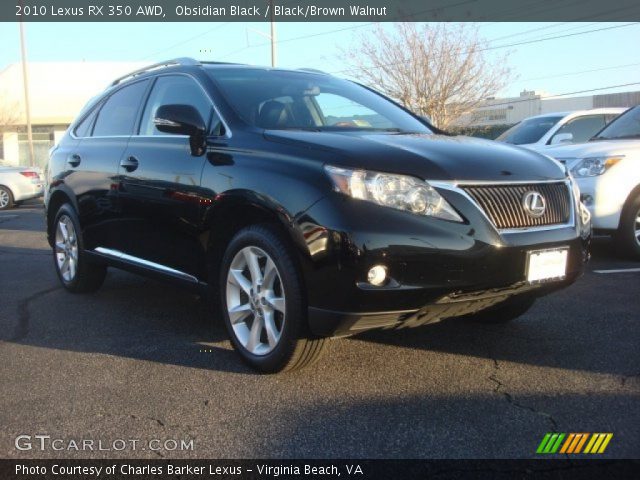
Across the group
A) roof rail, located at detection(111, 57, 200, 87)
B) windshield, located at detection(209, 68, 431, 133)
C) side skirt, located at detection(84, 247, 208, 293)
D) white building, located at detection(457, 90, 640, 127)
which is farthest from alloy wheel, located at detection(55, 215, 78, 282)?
white building, located at detection(457, 90, 640, 127)

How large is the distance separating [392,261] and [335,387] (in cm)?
83

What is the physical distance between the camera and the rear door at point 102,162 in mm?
5027

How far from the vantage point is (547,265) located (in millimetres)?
3482

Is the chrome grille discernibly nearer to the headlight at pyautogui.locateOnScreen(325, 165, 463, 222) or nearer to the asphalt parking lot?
the headlight at pyautogui.locateOnScreen(325, 165, 463, 222)

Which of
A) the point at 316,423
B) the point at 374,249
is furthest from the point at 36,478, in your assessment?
the point at 374,249

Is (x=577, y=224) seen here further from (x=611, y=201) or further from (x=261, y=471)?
(x=611, y=201)

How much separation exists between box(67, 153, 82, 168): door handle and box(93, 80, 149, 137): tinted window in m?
0.25

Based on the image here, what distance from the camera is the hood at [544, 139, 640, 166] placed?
685 centimetres

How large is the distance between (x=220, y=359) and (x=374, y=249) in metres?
1.44

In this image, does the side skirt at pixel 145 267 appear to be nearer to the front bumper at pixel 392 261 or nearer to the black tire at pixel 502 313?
the front bumper at pixel 392 261

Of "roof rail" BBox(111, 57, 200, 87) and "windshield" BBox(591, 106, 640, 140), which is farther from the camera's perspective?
"windshield" BBox(591, 106, 640, 140)

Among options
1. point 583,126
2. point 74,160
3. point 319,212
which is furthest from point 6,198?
point 319,212

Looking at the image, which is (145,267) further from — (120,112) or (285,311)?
(285,311)

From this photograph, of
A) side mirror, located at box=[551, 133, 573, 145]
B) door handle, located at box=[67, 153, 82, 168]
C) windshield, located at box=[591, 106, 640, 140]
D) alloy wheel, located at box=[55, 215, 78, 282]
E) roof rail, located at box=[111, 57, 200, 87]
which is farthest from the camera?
side mirror, located at box=[551, 133, 573, 145]
